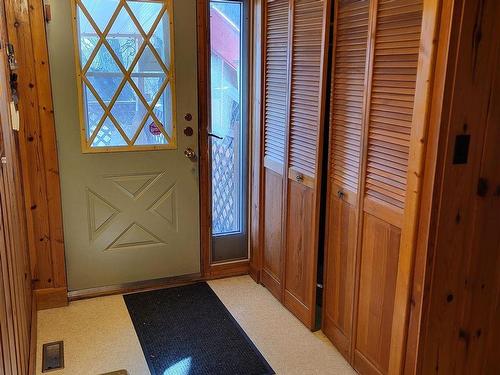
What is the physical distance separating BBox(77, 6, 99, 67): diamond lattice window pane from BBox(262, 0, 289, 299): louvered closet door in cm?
100

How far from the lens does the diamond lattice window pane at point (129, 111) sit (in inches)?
111

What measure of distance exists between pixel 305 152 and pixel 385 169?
0.66 m

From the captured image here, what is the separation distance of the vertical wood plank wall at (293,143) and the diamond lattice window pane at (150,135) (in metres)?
0.65

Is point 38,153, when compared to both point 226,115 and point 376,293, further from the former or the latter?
point 376,293

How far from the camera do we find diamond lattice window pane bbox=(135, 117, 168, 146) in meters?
2.91

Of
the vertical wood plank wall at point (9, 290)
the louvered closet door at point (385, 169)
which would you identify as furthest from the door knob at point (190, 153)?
the louvered closet door at point (385, 169)

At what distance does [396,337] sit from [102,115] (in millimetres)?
2001

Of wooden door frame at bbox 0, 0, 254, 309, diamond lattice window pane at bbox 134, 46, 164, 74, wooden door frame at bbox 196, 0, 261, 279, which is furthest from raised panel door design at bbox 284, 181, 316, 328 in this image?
diamond lattice window pane at bbox 134, 46, 164, 74

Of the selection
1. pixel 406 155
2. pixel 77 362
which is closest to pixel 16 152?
pixel 77 362

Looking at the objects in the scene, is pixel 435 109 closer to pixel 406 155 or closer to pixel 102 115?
pixel 406 155

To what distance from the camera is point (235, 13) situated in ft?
9.77

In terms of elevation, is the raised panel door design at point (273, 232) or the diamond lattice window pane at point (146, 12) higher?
the diamond lattice window pane at point (146, 12)

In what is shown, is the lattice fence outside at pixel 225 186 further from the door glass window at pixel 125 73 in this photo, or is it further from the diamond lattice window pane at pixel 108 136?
the diamond lattice window pane at pixel 108 136

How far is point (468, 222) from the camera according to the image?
67.4 inches
